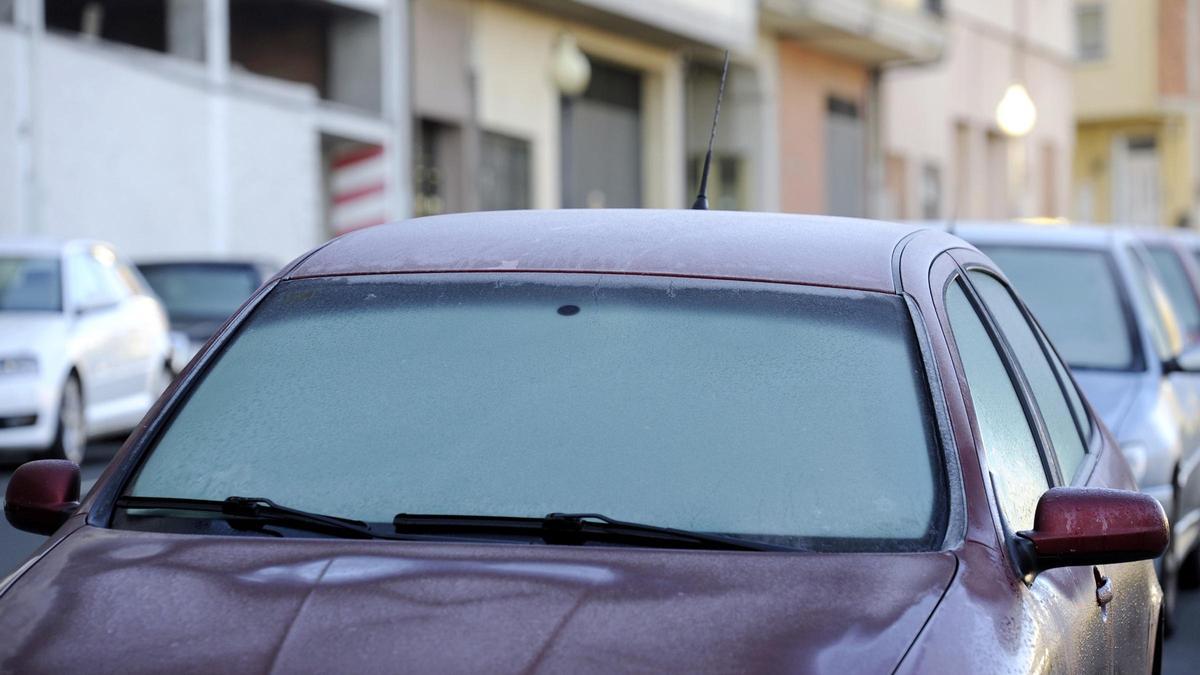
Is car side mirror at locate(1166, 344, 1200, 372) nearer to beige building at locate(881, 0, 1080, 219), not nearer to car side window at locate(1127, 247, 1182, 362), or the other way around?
car side window at locate(1127, 247, 1182, 362)

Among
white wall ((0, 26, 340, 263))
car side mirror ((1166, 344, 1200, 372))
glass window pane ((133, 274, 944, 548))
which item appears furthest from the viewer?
white wall ((0, 26, 340, 263))

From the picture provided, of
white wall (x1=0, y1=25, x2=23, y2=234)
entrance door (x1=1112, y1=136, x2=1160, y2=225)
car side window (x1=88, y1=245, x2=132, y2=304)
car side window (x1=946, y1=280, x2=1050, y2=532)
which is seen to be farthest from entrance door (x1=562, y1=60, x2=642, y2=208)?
entrance door (x1=1112, y1=136, x2=1160, y2=225)

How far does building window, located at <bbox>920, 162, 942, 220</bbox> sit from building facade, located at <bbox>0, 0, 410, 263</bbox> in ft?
58.7

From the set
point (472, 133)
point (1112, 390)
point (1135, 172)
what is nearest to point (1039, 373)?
point (1112, 390)

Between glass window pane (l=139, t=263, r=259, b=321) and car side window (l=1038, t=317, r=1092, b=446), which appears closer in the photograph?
car side window (l=1038, t=317, r=1092, b=446)

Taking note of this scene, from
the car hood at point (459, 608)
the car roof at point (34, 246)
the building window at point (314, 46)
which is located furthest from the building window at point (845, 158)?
the car hood at point (459, 608)

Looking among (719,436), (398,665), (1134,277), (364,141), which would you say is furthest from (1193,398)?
(364,141)

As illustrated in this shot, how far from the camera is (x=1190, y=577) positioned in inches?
396

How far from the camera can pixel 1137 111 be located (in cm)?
5719

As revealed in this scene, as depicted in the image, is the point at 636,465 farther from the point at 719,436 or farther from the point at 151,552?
the point at 151,552

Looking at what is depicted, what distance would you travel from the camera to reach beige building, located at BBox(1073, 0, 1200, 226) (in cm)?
5634

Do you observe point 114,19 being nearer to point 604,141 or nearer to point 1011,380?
point 604,141

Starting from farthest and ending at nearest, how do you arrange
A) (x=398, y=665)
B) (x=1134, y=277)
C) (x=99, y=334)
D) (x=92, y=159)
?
(x=92, y=159) → (x=99, y=334) → (x=1134, y=277) → (x=398, y=665)

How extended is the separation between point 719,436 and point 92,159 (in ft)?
66.7
